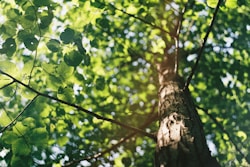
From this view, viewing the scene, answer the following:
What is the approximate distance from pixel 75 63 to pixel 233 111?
4114 mm

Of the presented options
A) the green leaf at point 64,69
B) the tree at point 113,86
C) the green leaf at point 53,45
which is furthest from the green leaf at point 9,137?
the green leaf at point 53,45

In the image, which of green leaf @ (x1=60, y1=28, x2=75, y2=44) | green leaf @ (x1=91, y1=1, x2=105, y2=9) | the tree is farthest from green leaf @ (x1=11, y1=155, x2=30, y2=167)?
green leaf @ (x1=91, y1=1, x2=105, y2=9)

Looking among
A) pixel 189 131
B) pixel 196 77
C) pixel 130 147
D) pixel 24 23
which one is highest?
pixel 196 77

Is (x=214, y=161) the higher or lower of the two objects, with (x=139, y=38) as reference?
lower

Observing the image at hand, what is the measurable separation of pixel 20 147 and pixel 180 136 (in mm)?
1197

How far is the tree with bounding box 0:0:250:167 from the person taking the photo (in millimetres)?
2162

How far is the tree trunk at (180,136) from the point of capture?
1917 mm

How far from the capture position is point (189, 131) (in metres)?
2.21

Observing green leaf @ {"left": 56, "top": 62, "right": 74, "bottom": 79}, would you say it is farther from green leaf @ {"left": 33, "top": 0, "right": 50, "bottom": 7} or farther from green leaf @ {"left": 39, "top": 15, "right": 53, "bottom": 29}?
green leaf @ {"left": 33, "top": 0, "right": 50, "bottom": 7}

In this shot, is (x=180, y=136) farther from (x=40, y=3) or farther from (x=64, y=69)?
(x=40, y=3)

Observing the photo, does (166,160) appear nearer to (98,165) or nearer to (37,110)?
(37,110)

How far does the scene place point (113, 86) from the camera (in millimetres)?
4574

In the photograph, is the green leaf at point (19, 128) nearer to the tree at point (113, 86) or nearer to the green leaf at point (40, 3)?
the tree at point (113, 86)

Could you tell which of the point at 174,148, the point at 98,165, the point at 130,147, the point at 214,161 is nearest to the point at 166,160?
the point at 174,148
